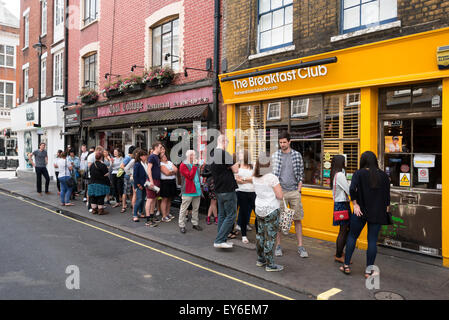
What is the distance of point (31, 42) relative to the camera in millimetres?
21203

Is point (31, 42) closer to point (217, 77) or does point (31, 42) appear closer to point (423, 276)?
point (217, 77)

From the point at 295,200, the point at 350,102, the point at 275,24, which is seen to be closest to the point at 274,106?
the point at 350,102

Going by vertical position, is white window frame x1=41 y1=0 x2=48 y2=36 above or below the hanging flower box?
above

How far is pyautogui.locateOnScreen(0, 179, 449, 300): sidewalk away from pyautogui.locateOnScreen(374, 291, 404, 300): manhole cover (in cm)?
2

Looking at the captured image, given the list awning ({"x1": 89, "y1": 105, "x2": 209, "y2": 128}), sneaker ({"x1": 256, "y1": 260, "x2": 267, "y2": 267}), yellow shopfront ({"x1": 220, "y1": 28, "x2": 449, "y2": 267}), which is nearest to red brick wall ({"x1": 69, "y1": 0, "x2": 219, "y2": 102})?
awning ({"x1": 89, "y1": 105, "x2": 209, "y2": 128})

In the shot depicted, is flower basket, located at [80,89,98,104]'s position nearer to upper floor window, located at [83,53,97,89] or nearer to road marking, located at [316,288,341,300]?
upper floor window, located at [83,53,97,89]

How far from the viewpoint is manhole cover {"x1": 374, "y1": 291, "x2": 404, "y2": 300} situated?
4.16 metres

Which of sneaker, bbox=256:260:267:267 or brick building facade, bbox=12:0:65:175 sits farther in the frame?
brick building facade, bbox=12:0:65:175

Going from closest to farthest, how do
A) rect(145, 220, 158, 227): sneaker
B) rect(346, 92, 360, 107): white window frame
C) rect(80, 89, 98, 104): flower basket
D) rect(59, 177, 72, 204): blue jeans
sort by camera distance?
rect(346, 92, 360, 107): white window frame, rect(145, 220, 158, 227): sneaker, rect(59, 177, 72, 204): blue jeans, rect(80, 89, 98, 104): flower basket

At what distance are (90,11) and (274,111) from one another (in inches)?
483

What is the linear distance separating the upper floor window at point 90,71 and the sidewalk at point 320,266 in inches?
389

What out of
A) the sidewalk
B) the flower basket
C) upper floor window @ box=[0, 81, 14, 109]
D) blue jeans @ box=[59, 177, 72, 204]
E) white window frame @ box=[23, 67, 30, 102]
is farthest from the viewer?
upper floor window @ box=[0, 81, 14, 109]

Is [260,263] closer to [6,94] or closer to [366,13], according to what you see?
[366,13]

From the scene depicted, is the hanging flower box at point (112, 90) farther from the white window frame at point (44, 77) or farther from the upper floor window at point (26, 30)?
the upper floor window at point (26, 30)
